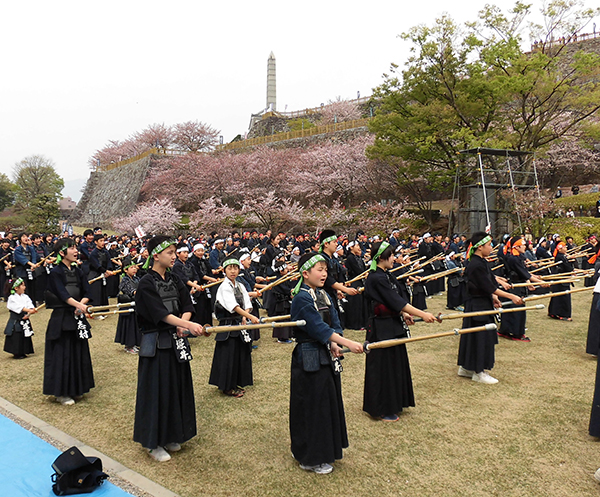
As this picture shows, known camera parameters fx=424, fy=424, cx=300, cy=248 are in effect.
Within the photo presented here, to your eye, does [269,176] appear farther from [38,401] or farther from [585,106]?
[38,401]

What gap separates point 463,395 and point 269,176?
30078 millimetres

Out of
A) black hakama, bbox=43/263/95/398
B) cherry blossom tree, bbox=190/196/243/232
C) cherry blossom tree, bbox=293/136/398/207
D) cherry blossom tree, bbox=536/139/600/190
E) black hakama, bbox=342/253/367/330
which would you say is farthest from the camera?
cherry blossom tree, bbox=190/196/243/232

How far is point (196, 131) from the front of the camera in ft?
187

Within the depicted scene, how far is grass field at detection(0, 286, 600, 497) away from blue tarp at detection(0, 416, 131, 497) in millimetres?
401

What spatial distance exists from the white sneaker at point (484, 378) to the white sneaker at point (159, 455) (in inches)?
189

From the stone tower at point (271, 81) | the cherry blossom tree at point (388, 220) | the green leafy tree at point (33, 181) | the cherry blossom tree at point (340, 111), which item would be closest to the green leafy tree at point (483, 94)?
the cherry blossom tree at point (388, 220)

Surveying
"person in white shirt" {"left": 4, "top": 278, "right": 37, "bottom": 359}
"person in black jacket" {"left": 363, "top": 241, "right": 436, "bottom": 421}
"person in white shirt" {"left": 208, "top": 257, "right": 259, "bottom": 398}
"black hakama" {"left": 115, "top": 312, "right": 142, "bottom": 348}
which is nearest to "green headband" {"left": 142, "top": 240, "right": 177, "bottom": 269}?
"person in white shirt" {"left": 208, "top": 257, "right": 259, "bottom": 398}

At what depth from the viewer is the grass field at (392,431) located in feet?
13.4

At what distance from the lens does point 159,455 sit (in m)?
4.57

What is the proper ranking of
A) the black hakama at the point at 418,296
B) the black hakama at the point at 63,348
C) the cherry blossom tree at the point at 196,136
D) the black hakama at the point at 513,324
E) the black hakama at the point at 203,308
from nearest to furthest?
the black hakama at the point at 63,348, the black hakama at the point at 513,324, the black hakama at the point at 203,308, the black hakama at the point at 418,296, the cherry blossom tree at the point at 196,136

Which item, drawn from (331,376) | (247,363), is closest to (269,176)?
(247,363)

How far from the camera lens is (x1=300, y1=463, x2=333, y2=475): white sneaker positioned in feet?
13.9

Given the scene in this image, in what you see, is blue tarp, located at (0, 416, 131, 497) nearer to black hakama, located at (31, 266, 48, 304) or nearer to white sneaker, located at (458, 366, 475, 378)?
white sneaker, located at (458, 366, 475, 378)

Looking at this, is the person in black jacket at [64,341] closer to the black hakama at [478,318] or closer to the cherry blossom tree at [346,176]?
the black hakama at [478,318]
